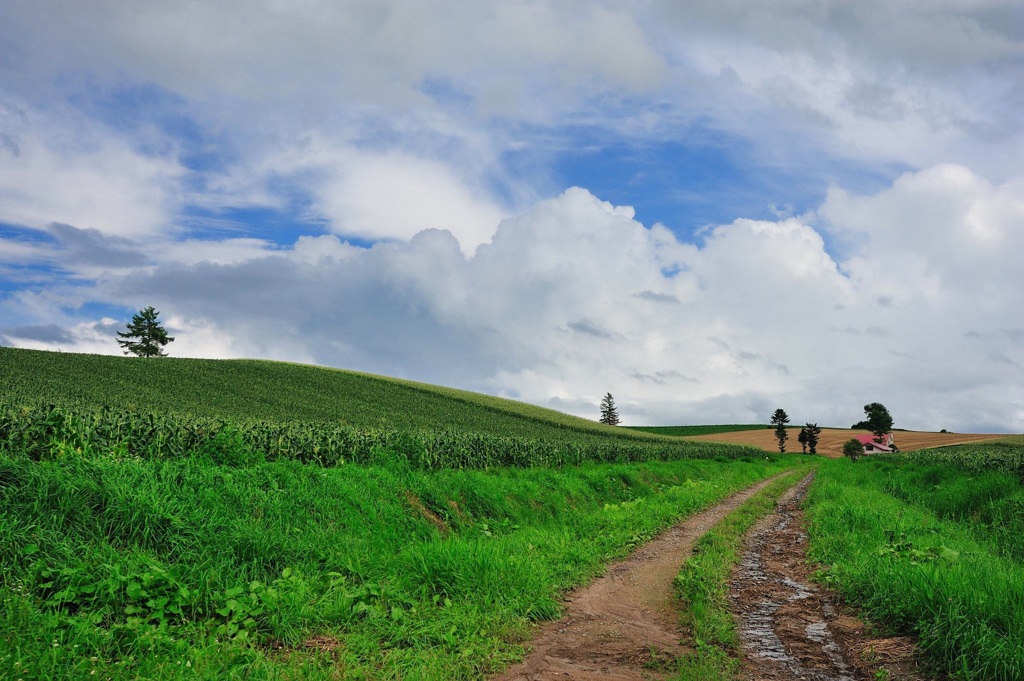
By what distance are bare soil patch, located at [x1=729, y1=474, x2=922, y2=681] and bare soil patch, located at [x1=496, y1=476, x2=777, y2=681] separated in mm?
876

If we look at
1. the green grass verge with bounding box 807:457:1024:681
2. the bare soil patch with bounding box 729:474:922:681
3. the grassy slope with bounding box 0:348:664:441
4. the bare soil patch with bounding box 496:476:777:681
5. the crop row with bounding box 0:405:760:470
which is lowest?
the bare soil patch with bounding box 496:476:777:681

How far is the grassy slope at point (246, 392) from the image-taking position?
29312mm

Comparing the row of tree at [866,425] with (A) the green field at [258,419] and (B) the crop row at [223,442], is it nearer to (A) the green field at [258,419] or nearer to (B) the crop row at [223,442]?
(A) the green field at [258,419]

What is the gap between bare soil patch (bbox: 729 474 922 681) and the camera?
237 inches

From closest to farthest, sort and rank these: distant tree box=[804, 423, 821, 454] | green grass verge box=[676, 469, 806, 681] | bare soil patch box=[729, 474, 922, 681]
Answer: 1. green grass verge box=[676, 469, 806, 681]
2. bare soil patch box=[729, 474, 922, 681]
3. distant tree box=[804, 423, 821, 454]

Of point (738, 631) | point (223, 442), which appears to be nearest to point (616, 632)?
point (738, 631)

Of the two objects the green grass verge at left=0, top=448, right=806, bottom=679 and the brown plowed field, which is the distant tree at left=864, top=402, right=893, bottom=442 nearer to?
the brown plowed field

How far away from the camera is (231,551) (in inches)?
304

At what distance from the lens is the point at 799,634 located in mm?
7133

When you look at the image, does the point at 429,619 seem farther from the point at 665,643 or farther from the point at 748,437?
the point at 748,437

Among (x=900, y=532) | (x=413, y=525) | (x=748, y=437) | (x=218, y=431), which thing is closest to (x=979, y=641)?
(x=900, y=532)

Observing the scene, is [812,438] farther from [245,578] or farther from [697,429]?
[245,578]

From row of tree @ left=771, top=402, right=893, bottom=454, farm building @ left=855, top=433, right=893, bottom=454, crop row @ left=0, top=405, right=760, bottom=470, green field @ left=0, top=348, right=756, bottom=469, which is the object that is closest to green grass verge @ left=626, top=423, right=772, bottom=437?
row of tree @ left=771, top=402, right=893, bottom=454

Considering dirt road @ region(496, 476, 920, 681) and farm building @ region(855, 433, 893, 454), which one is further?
farm building @ region(855, 433, 893, 454)
